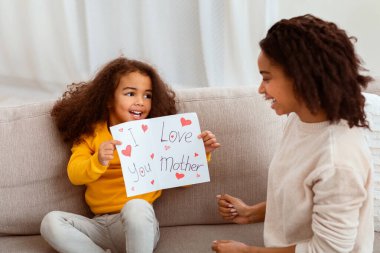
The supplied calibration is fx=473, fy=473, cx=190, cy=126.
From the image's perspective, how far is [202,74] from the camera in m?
2.01

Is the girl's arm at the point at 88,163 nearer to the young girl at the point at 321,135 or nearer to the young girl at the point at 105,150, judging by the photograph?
the young girl at the point at 105,150

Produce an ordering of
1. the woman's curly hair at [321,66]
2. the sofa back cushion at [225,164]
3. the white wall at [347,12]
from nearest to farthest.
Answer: the woman's curly hair at [321,66] < the sofa back cushion at [225,164] < the white wall at [347,12]

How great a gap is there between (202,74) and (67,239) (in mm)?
957

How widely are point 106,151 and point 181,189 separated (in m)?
0.32

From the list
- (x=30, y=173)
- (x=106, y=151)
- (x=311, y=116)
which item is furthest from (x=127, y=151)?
(x=311, y=116)

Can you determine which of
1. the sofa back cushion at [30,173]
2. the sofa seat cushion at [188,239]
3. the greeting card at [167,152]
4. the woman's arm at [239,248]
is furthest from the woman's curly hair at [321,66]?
the sofa back cushion at [30,173]

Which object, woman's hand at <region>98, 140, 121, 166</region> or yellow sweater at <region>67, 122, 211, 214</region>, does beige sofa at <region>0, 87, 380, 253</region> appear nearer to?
yellow sweater at <region>67, 122, 211, 214</region>

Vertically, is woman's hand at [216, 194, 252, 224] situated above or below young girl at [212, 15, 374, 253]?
below

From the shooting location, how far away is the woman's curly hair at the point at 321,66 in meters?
1.00

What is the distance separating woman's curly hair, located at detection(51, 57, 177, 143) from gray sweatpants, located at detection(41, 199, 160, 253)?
256 mm

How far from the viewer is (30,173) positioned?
147 cm

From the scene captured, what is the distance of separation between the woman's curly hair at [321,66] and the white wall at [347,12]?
100cm

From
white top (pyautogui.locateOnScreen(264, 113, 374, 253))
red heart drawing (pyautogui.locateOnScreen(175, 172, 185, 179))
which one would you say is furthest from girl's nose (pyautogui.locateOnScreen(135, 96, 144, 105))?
white top (pyautogui.locateOnScreen(264, 113, 374, 253))

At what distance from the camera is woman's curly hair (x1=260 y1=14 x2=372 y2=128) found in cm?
100
